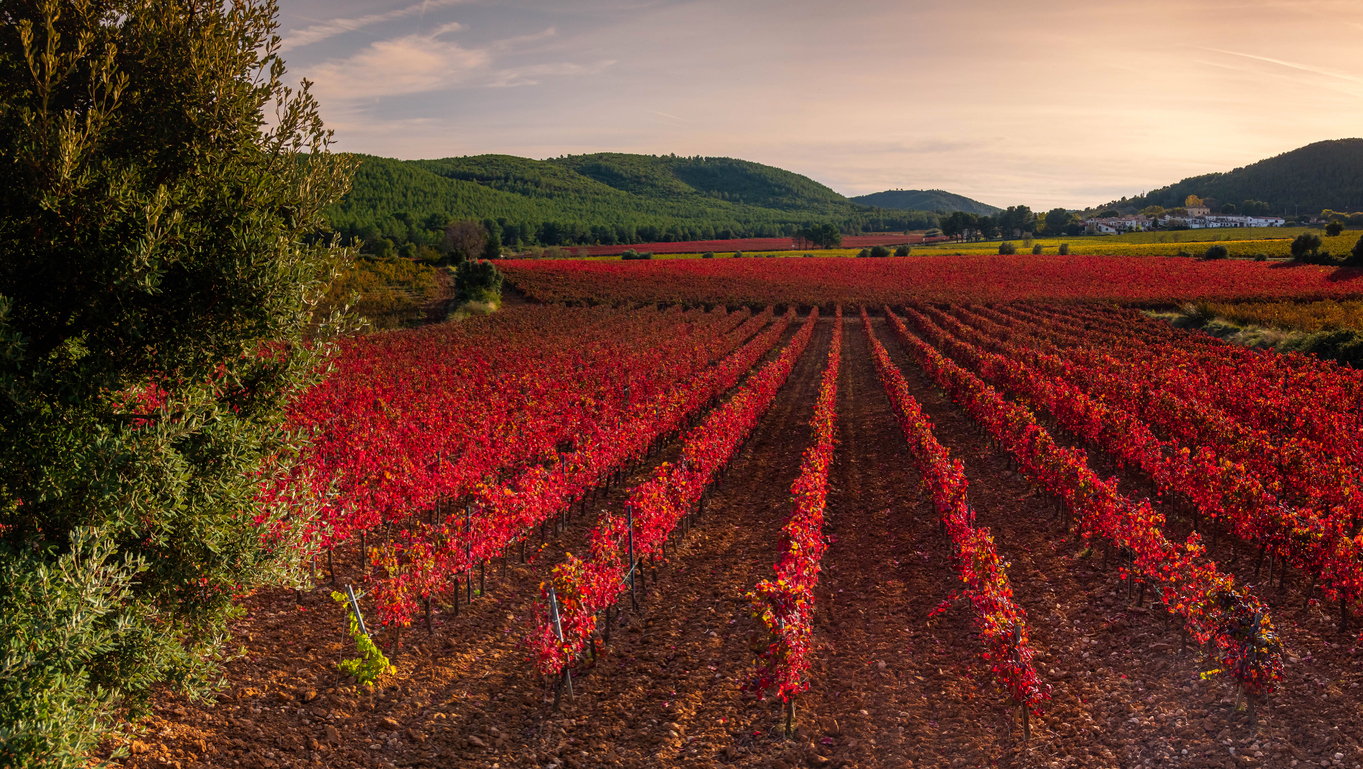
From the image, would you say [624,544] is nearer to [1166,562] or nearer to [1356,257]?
[1166,562]

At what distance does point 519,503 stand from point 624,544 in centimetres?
205

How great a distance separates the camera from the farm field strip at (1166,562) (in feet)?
28.5

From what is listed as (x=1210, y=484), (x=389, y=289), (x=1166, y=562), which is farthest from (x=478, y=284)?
(x=1166, y=562)

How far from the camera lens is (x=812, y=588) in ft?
39.0

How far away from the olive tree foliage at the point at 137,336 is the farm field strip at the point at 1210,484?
45.8 ft

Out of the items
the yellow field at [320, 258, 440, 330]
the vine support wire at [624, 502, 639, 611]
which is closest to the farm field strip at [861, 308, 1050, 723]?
the vine support wire at [624, 502, 639, 611]

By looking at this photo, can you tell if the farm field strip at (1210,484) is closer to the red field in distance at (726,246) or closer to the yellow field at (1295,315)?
the yellow field at (1295,315)

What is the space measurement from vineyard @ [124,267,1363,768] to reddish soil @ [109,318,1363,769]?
0.05 m

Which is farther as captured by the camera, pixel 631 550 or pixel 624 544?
pixel 624 544

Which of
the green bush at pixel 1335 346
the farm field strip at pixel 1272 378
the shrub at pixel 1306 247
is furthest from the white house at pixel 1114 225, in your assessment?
the green bush at pixel 1335 346

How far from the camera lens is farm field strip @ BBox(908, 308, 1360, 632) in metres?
10.9

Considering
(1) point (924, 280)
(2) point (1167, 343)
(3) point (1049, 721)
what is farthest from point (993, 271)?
(3) point (1049, 721)

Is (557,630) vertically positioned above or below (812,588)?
above

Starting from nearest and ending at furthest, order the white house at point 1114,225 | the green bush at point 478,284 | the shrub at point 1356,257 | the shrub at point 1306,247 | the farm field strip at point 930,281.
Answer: the farm field strip at point 930,281
the green bush at point 478,284
the shrub at point 1356,257
the shrub at point 1306,247
the white house at point 1114,225
